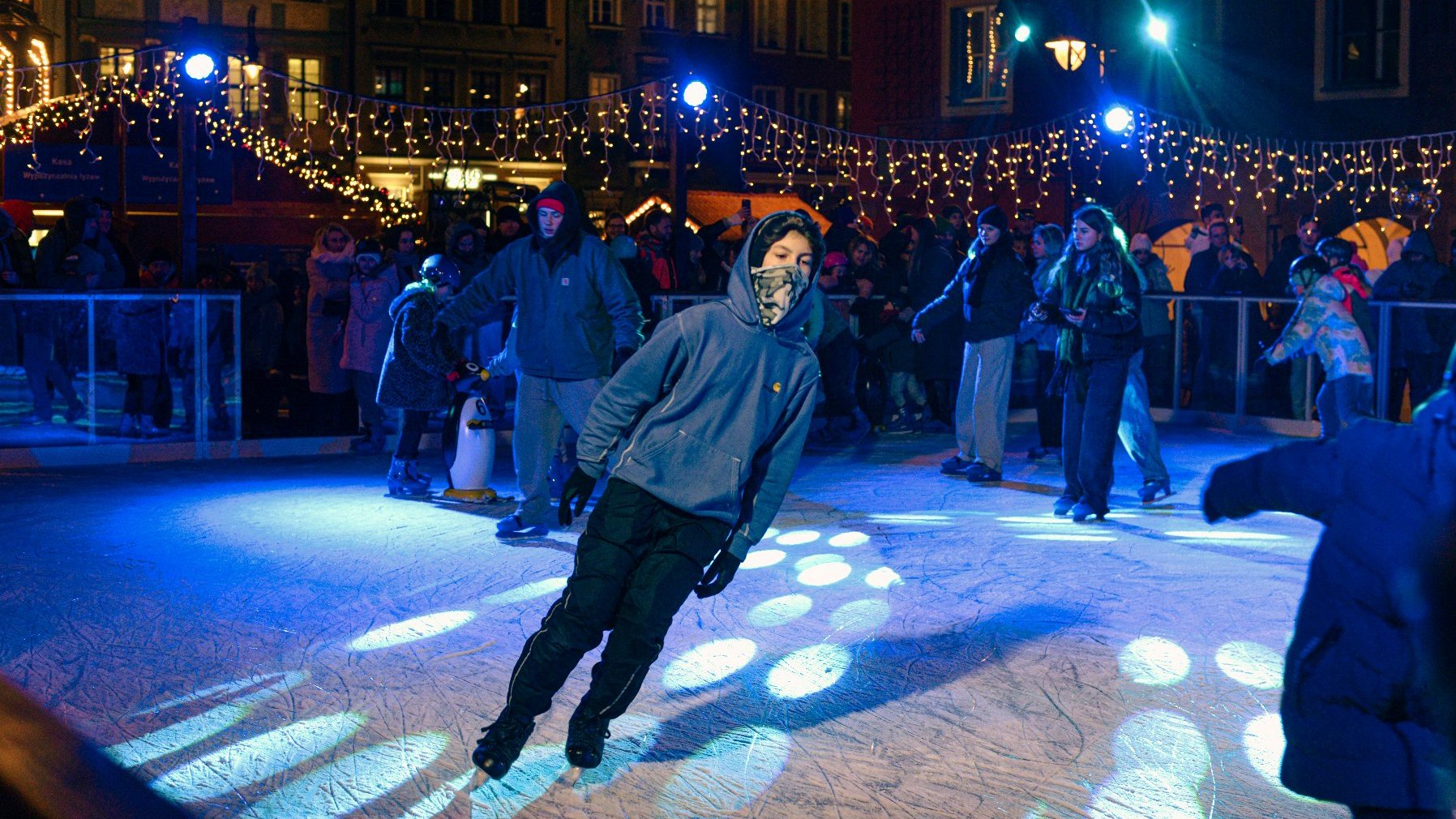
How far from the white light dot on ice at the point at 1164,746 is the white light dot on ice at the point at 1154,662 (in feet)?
1.48

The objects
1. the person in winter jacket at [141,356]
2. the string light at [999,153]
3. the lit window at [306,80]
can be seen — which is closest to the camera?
the person in winter jacket at [141,356]

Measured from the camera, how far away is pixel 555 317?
7.89 meters

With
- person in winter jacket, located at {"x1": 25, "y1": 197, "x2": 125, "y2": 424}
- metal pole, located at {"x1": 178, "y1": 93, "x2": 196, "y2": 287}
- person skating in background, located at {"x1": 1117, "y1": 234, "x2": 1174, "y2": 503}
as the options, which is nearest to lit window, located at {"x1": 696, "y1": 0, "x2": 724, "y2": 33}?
metal pole, located at {"x1": 178, "y1": 93, "x2": 196, "y2": 287}

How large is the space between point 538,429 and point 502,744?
3.96 m

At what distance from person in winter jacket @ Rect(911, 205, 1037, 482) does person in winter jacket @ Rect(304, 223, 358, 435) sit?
16.5 ft

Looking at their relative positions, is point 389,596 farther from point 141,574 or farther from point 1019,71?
point 1019,71

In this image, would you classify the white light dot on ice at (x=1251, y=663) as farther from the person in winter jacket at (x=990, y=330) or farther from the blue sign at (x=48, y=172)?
the blue sign at (x=48, y=172)

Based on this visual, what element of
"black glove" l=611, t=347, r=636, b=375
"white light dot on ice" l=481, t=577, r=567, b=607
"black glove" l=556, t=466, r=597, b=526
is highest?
"black glove" l=611, t=347, r=636, b=375

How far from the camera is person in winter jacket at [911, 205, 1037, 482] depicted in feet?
33.2

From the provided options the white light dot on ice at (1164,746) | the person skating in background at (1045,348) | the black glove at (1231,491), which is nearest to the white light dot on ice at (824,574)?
the white light dot on ice at (1164,746)

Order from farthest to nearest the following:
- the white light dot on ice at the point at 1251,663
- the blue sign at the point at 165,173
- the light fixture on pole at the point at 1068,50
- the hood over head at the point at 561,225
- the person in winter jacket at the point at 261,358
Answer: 1. the blue sign at the point at 165,173
2. the light fixture on pole at the point at 1068,50
3. the person in winter jacket at the point at 261,358
4. the hood over head at the point at 561,225
5. the white light dot on ice at the point at 1251,663

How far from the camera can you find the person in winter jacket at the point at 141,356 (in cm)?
1145

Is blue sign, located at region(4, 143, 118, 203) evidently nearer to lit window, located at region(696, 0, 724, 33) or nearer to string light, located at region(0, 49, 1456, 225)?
string light, located at region(0, 49, 1456, 225)

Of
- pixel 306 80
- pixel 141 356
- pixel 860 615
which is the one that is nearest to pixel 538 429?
pixel 860 615
